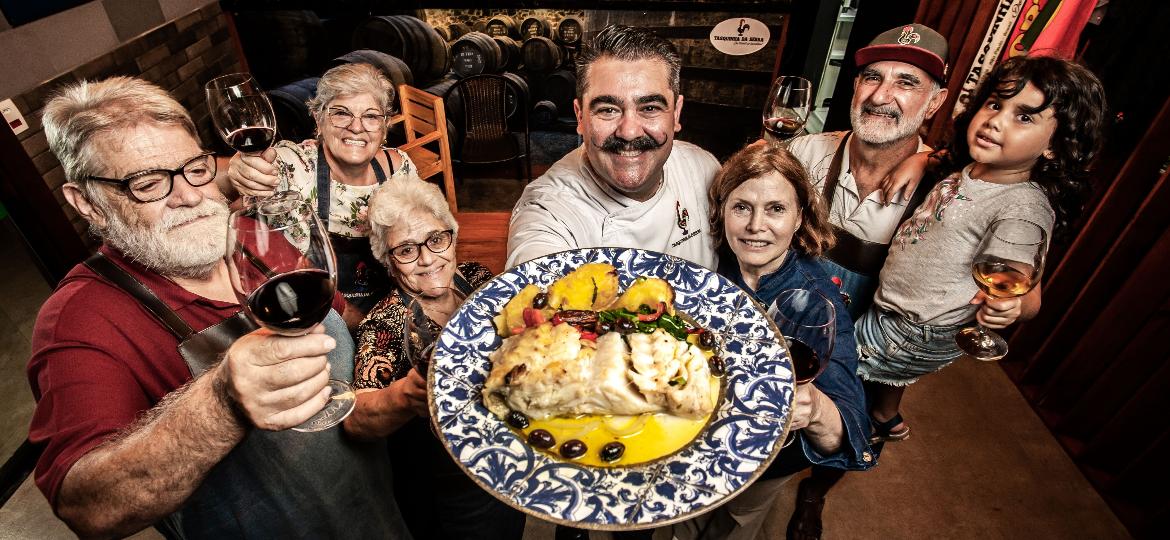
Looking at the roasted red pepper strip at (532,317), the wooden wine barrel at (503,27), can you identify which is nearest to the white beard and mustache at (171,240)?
the roasted red pepper strip at (532,317)

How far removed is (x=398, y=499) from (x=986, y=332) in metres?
3.15

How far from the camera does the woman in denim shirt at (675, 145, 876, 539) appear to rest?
1737mm

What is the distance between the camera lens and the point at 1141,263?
9.53 ft

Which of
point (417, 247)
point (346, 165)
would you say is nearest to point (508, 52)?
point (346, 165)

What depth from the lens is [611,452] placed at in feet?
4.12

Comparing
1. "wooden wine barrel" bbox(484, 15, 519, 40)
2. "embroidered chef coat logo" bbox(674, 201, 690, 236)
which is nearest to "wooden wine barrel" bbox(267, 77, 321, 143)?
"wooden wine barrel" bbox(484, 15, 519, 40)

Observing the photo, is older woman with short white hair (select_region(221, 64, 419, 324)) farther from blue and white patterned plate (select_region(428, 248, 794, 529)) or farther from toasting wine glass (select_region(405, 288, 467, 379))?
blue and white patterned plate (select_region(428, 248, 794, 529))

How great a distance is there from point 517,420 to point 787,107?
2224 millimetres

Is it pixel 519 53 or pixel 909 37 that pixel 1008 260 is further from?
pixel 519 53

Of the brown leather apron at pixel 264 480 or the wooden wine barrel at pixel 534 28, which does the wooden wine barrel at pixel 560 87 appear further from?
the brown leather apron at pixel 264 480

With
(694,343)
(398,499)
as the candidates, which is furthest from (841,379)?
(398,499)

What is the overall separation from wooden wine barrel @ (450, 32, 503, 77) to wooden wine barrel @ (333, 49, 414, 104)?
58 centimetres

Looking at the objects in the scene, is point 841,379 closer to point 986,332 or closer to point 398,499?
point 986,332

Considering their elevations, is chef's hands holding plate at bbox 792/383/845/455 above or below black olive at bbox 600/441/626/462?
below
